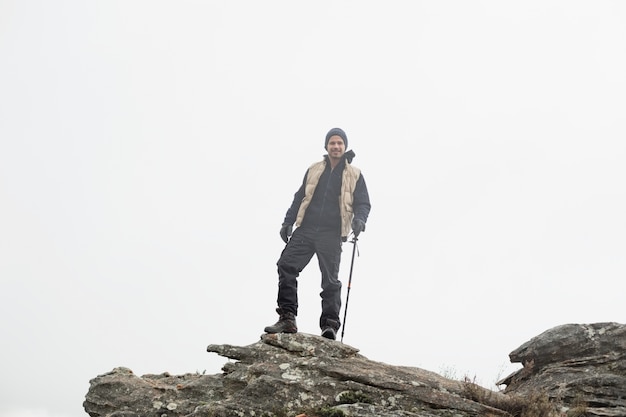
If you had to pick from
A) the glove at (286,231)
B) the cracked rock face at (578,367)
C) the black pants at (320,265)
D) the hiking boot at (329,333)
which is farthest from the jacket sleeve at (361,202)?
the cracked rock face at (578,367)

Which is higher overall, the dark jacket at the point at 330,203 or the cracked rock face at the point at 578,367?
the dark jacket at the point at 330,203

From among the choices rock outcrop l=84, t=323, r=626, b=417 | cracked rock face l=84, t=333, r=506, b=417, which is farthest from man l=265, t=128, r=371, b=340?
rock outcrop l=84, t=323, r=626, b=417

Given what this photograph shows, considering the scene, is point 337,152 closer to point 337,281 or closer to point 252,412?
point 337,281

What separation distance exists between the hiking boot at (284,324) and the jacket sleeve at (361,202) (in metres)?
2.08

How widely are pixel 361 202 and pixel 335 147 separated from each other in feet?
3.62

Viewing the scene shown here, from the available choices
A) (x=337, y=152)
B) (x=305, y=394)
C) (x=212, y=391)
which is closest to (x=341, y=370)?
(x=305, y=394)

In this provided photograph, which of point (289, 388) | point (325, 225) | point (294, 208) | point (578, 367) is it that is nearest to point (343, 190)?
point (325, 225)

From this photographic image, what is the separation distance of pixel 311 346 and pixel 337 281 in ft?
4.83

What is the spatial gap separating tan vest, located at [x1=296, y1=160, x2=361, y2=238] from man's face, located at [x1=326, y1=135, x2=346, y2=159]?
0.23m

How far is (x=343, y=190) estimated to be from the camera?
32.7 ft

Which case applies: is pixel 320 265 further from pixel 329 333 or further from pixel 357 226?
pixel 329 333

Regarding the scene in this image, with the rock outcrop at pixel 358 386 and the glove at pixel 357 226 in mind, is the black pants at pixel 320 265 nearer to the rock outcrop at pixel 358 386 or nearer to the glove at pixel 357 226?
the glove at pixel 357 226

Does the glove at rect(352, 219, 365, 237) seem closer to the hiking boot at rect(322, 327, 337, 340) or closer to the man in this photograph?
the man

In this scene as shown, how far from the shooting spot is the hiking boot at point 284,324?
910 cm
